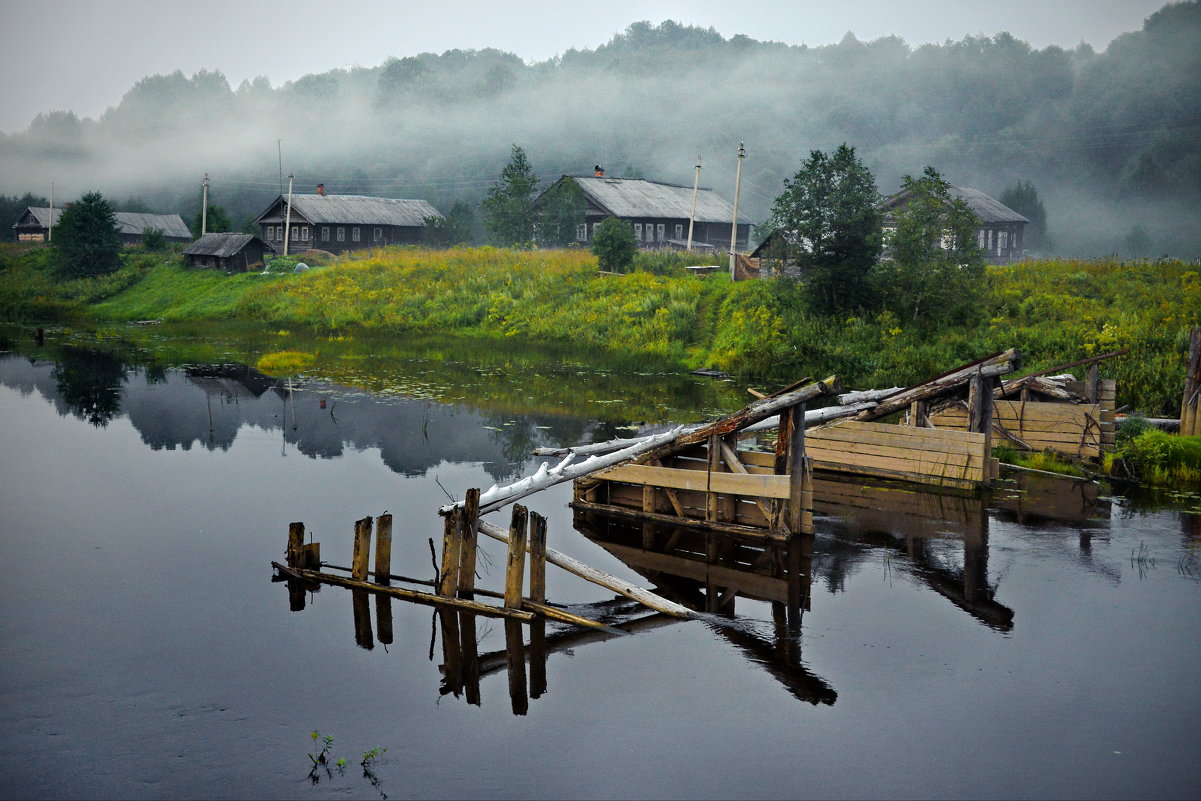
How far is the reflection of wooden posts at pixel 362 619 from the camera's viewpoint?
13848 millimetres

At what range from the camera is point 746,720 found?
11727mm

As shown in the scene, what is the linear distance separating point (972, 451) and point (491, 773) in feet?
47.0

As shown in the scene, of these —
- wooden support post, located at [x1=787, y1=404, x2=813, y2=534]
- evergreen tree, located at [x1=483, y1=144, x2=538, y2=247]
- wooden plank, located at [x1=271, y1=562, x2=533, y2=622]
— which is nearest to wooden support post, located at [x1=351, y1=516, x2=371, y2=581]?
wooden plank, located at [x1=271, y1=562, x2=533, y2=622]

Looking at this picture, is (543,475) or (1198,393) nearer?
(543,475)

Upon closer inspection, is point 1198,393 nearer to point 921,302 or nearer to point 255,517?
point 921,302

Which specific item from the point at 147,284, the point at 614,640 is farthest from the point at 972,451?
the point at 147,284

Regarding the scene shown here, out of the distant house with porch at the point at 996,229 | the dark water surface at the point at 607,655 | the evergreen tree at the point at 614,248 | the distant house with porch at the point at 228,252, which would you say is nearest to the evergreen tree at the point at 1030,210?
the distant house with porch at the point at 996,229

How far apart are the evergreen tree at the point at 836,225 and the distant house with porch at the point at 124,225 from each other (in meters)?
70.2

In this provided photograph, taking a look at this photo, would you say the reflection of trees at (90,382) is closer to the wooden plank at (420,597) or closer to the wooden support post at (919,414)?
the wooden plank at (420,597)

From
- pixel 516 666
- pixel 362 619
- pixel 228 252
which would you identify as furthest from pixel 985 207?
pixel 516 666

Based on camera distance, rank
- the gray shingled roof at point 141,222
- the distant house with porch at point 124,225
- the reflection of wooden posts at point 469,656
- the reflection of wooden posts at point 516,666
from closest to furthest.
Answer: the reflection of wooden posts at point 516,666, the reflection of wooden posts at point 469,656, the distant house with porch at point 124,225, the gray shingled roof at point 141,222

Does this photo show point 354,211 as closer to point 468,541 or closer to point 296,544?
point 296,544

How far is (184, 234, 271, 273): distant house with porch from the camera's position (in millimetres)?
69062

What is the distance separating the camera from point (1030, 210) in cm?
8750
